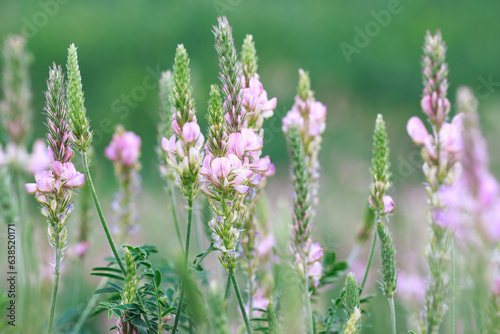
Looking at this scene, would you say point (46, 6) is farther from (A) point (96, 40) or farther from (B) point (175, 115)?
(B) point (175, 115)

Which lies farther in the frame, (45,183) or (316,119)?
(316,119)

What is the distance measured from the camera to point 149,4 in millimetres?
7852

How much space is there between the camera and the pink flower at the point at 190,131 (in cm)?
128

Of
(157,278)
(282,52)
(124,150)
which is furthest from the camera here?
(282,52)

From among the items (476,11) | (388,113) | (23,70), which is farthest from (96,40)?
(23,70)

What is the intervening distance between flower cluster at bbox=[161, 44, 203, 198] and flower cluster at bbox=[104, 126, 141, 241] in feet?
3.28

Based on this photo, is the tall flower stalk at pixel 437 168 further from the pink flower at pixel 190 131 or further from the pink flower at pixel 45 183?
the pink flower at pixel 45 183

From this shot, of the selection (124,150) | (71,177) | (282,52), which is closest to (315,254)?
(71,177)

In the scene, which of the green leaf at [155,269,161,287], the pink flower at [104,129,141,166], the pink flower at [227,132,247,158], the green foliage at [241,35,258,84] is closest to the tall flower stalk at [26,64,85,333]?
the green leaf at [155,269,161,287]

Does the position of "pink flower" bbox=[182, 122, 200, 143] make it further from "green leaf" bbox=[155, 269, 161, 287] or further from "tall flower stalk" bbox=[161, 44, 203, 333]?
"green leaf" bbox=[155, 269, 161, 287]

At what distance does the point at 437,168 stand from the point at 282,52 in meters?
5.98

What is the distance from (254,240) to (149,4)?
6.82m

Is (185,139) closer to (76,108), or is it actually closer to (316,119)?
(76,108)

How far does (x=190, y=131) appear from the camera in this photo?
1.28 metres
